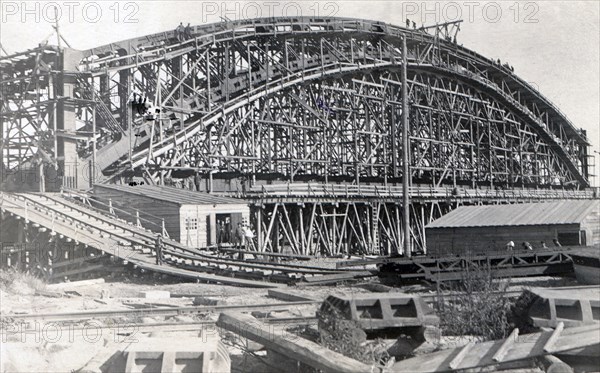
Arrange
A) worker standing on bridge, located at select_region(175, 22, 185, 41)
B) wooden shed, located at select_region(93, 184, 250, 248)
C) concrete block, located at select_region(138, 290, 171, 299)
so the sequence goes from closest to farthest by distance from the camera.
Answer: concrete block, located at select_region(138, 290, 171, 299)
wooden shed, located at select_region(93, 184, 250, 248)
worker standing on bridge, located at select_region(175, 22, 185, 41)

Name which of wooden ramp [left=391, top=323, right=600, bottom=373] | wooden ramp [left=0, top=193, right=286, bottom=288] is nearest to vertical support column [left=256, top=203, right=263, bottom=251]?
wooden ramp [left=0, top=193, right=286, bottom=288]

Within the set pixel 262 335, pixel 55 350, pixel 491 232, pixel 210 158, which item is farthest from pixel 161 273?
pixel 210 158

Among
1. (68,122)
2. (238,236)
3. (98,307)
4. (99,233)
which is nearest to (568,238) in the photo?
(238,236)

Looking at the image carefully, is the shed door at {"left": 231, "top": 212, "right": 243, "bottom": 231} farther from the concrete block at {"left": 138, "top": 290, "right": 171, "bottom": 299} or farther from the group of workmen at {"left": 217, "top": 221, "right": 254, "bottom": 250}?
the concrete block at {"left": 138, "top": 290, "right": 171, "bottom": 299}

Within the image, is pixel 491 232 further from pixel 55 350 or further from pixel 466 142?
pixel 466 142

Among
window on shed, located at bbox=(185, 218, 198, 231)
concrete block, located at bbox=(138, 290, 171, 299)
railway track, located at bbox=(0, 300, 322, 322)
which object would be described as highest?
window on shed, located at bbox=(185, 218, 198, 231)

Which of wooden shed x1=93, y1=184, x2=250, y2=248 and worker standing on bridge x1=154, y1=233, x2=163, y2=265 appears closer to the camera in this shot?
worker standing on bridge x1=154, y1=233, x2=163, y2=265

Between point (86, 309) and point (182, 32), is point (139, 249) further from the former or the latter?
point (182, 32)

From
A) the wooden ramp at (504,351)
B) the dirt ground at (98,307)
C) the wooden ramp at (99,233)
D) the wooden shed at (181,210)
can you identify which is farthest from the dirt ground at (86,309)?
the wooden shed at (181,210)
